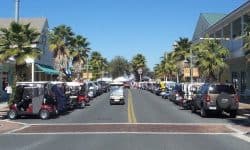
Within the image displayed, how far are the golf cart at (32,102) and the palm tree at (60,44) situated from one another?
126ft

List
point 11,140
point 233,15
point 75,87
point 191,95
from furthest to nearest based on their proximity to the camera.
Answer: point 233,15 → point 75,87 → point 191,95 → point 11,140

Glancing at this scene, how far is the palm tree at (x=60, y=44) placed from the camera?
2794 inches

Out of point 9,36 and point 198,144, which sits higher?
point 9,36

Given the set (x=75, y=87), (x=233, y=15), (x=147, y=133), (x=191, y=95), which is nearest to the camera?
(x=147, y=133)

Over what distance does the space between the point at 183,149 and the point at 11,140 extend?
6.69 m

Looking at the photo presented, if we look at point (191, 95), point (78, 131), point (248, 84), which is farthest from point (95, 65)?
point (78, 131)

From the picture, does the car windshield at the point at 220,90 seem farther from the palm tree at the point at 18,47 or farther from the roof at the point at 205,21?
the roof at the point at 205,21

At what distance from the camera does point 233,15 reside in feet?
175

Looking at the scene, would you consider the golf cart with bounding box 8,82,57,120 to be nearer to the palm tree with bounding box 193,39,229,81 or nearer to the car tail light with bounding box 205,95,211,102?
the car tail light with bounding box 205,95,211,102

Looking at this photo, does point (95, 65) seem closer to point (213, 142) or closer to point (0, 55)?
point (0, 55)

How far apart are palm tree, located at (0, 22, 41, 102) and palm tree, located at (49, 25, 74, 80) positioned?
33041mm

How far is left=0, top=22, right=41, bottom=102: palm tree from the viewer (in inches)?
1432

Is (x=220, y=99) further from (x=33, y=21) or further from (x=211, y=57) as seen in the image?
(x=33, y=21)

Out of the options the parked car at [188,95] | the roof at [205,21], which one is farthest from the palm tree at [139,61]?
the parked car at [188,95]
